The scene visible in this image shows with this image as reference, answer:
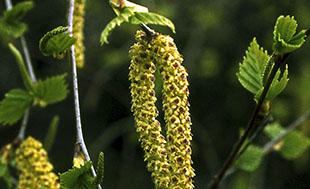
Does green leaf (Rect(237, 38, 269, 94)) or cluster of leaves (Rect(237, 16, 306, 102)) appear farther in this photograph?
green leaf (Rect(237, 38, 269, 94))

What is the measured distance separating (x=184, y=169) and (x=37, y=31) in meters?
3.90

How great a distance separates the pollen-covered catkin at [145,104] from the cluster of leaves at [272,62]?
266mm

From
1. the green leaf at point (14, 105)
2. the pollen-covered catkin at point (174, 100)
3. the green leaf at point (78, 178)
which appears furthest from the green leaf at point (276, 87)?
the green leaf at point (14, 105)

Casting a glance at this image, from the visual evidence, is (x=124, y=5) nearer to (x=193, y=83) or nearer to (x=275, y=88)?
(x=275, y=88)

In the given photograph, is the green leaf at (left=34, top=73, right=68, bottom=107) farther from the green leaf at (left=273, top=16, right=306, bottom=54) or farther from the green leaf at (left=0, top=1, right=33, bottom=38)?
the green leaf at (left=273, top=16, right=306, bottom=54)

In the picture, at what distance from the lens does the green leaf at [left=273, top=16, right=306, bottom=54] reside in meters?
0.98

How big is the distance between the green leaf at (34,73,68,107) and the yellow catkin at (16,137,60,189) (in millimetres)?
157

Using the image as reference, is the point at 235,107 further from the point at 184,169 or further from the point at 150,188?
the point at 184,169

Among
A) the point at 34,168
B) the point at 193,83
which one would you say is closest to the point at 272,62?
the point at 34,168

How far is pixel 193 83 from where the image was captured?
4.37 m

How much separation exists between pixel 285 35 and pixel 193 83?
337 cm

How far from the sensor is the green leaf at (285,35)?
983mm

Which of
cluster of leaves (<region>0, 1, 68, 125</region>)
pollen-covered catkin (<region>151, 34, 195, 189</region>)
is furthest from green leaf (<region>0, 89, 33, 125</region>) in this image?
pollen-covered catkin (<region>151, 34, 195, 189</region>)

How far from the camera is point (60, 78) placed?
4.81 ft
